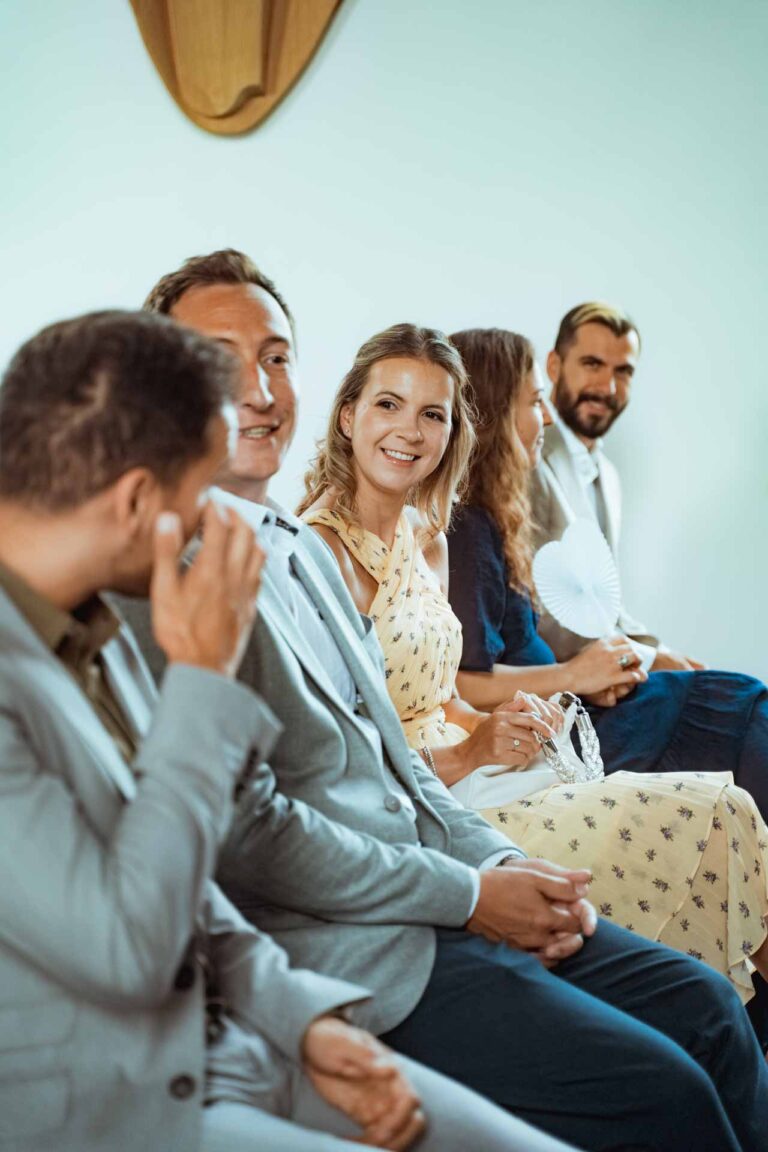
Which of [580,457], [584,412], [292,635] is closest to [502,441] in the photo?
[580,457]

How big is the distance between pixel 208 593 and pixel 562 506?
2433 mm

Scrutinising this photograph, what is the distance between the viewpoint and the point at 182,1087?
2.90 ft

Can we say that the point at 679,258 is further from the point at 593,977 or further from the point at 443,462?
the point at 593,977

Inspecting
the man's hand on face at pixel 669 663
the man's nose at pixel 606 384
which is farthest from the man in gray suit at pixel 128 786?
the man's nose at pixel 606 384

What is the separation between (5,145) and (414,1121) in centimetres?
336

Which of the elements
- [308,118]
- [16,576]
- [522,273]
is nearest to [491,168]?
[522,273]

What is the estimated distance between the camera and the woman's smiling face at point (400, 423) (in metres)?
2.27

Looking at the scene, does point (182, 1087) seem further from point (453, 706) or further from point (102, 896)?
point (453, 706)

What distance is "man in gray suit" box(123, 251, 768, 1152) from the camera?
125 cm

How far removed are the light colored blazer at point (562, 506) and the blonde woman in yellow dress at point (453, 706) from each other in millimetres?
431

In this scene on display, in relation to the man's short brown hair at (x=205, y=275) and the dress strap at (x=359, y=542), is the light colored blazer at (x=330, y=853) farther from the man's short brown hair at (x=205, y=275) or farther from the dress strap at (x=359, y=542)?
the dress strap at (x=359, y=542)

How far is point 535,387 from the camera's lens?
2875 mm

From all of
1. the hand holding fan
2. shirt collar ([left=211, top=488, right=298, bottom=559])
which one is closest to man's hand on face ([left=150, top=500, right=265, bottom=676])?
shirt collar ([left=211, top=488, right=298, bottom=559])

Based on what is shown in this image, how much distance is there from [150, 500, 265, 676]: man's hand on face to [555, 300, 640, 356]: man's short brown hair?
123 inches
